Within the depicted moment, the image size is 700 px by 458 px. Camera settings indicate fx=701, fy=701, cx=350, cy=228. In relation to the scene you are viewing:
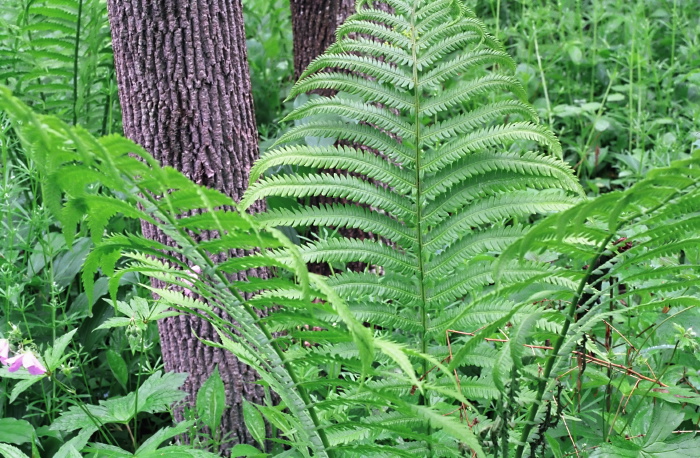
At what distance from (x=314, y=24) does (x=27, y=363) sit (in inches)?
78.1

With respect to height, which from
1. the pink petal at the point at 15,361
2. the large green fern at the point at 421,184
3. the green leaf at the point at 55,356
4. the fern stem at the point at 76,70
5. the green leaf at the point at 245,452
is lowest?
the green leaf at the point at 245,452

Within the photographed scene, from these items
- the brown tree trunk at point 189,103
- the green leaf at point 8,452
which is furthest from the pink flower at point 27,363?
the brown tree trunk at point 189,103

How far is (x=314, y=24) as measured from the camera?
3018mm

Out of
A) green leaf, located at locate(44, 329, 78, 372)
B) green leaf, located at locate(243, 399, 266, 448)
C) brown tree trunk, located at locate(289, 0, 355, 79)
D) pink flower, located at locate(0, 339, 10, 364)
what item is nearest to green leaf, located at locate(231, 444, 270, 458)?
green leaf, located at locate(243, 399, 266, 448)

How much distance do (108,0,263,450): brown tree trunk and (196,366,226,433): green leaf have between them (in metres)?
0.29

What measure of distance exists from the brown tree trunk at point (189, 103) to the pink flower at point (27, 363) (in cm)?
46

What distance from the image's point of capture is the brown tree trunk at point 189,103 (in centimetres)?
196

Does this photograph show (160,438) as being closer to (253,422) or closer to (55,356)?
(253,422)

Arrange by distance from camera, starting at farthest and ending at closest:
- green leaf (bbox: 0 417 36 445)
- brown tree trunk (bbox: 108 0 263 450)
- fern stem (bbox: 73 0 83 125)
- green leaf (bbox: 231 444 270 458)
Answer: fern stem (bbox: 73 0 83 125) → brown tree trunk (bbox: 108 0 263 450) → green leaf (bbox: 0 417 36 445) → green leaf (bbox: 231 444 270 458)

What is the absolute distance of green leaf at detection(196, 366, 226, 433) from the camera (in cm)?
166

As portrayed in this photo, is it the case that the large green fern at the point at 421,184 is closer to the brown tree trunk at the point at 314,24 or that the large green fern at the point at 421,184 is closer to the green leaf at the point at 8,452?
the green leaf at the point at 8,452

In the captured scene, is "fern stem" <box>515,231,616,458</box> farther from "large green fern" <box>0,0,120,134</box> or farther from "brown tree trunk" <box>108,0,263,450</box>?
"large green fern" <box>0,0,120,134</box>

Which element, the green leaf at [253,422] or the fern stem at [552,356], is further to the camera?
the green leaf at [253,422]

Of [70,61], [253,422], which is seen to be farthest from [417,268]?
[70,61]
